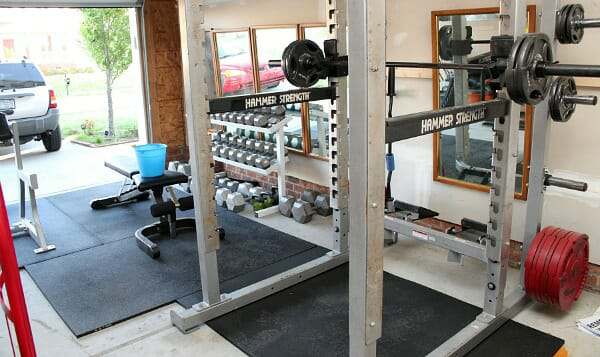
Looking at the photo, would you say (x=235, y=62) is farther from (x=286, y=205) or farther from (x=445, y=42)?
(x=445, y=42)

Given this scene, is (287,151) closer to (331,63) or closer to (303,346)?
(331,63)

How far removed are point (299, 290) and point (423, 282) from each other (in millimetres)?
764

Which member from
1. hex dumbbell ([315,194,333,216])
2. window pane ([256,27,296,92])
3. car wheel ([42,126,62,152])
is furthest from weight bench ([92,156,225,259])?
car wheel ([42,126,62,152])

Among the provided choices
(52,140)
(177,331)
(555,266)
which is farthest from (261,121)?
(52,140)

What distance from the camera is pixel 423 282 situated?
3.08 metres

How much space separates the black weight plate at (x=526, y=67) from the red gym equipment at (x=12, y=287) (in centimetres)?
164

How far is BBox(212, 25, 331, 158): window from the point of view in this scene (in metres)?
4.21

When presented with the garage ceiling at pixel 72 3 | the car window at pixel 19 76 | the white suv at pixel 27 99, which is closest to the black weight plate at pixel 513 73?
the garage ceiling at pixel 72 3

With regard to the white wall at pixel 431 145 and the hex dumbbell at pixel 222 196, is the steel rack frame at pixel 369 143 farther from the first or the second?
the hex dumbbell at pixel 222 196

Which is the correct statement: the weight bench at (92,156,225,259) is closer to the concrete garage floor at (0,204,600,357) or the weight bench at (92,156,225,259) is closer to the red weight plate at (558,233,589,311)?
the concrete garage floor at (0,204,600,357)

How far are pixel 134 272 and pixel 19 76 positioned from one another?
3.54 meters

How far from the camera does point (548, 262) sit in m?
2.47

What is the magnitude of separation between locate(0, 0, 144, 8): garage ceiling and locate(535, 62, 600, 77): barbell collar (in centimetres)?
460

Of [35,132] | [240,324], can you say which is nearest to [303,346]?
[240,324]
